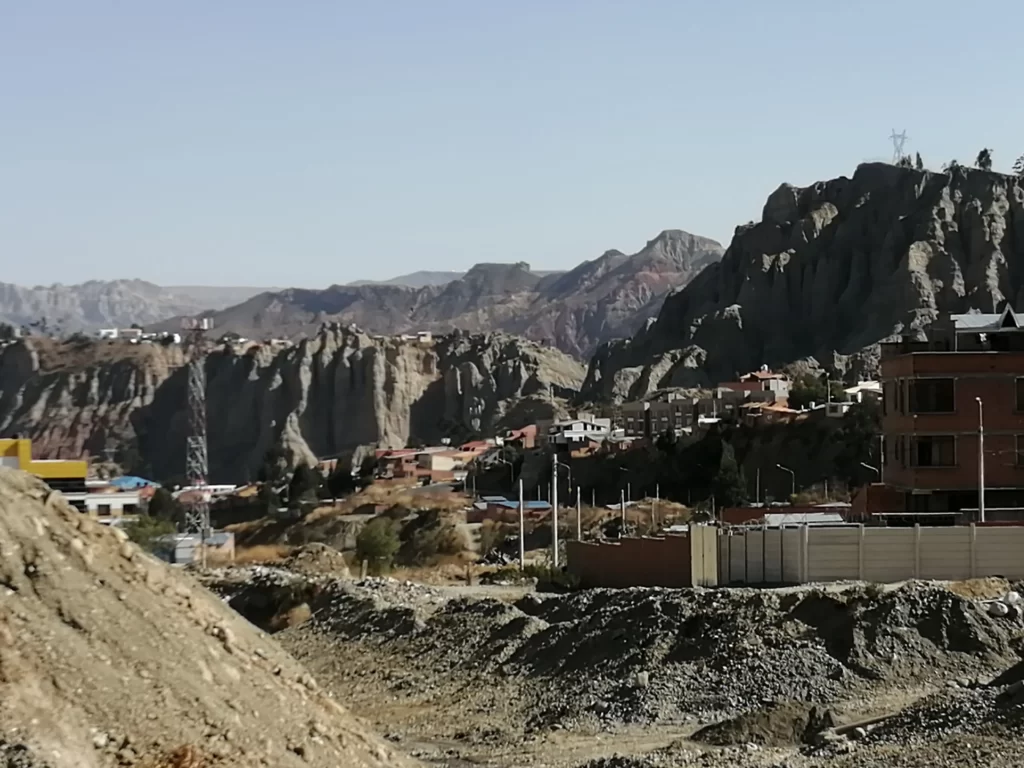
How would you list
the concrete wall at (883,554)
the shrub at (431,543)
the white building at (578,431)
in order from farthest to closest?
the white building at (578,431) → the shrub at (431,543) → the concrete wall at (883,554)

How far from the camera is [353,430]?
600 ft

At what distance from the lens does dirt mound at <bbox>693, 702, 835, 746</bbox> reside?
2208 centimetres

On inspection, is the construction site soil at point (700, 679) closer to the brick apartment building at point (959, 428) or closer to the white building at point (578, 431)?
the brick apartment building at point (959, 428)

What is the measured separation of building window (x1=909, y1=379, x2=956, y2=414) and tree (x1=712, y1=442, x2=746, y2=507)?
3087 cm

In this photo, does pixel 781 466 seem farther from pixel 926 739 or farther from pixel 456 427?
pixel 456 427

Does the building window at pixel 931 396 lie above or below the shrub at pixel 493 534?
above

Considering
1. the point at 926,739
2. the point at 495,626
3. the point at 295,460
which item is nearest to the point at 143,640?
the point at 926,739

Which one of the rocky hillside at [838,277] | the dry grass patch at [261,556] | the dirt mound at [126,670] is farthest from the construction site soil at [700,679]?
the rocky hillside at [838,277]

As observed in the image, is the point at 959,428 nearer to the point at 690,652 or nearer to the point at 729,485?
the point at 690,652

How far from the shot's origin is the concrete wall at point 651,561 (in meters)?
33.4

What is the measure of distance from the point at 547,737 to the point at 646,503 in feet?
169

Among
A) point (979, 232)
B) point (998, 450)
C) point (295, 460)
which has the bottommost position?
point (295, 460)

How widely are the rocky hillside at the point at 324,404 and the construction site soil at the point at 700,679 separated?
140m

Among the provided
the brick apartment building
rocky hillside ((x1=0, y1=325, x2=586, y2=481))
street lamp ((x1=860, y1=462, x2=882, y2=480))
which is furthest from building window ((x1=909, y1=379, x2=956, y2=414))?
rocky hillside ((x1=0, y1=325, x2=586, y2=481))
